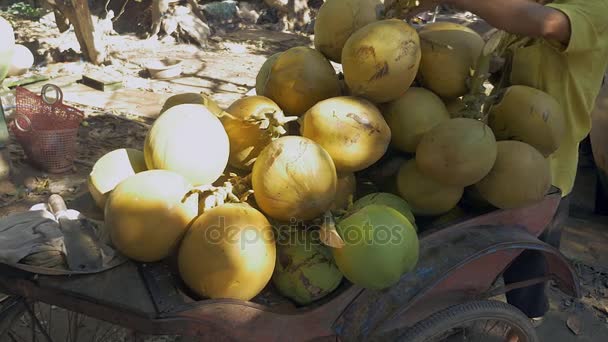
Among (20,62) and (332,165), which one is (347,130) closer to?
(332,165)

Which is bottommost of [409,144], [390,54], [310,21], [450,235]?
[310,21]

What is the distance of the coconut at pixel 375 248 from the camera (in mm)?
1404

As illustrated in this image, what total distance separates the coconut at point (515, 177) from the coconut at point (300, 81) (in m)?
0.58

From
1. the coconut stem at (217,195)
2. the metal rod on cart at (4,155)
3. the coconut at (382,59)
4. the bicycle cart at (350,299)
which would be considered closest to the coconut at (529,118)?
the bicycle cart at (350,299)

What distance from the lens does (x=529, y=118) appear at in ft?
5.75

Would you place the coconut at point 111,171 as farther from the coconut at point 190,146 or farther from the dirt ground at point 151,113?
the dirt ground at point 151,113

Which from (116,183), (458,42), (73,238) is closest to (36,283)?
(73,238)

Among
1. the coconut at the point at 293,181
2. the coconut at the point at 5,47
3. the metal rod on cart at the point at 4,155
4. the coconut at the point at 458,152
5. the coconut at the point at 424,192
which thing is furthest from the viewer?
the coconut at the point at 5,47

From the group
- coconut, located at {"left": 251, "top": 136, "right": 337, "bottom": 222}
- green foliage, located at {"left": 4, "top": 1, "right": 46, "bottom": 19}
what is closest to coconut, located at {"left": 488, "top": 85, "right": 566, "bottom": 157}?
coconut, located at {"left": 251, "top": 136, "right": 337, "bottom": 222}

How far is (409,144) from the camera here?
1761 mm

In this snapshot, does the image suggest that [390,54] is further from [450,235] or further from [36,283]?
[36,283]

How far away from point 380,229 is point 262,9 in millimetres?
12309

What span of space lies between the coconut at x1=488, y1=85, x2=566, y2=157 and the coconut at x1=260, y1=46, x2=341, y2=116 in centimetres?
57

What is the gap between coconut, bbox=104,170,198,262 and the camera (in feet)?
4.57
